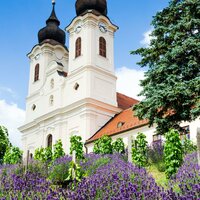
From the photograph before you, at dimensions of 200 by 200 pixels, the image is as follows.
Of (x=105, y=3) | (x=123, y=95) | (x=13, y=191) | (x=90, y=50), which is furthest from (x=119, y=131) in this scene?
(x=13, y=191)

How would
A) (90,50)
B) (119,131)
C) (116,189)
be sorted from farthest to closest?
(90,50) → (119,131) → (116,189)

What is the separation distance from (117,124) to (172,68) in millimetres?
14537

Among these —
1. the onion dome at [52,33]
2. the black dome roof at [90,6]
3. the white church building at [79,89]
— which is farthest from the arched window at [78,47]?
the onion dome at [52,33]

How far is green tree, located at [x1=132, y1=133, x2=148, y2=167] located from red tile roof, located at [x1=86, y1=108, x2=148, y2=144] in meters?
9.32

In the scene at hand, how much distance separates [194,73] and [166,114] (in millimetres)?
2223

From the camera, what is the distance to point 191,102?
46.3 ft

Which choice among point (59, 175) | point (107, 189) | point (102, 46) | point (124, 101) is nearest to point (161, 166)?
point (59, 175)

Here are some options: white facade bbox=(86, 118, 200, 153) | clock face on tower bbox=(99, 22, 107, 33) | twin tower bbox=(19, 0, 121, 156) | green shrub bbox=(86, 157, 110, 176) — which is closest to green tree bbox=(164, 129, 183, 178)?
green shrub bbox=(86, 157, 110, 176)

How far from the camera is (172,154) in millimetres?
12562

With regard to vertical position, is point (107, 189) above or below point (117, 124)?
below

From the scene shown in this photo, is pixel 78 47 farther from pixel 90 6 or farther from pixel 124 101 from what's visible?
pixel 124 101

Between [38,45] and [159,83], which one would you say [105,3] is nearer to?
[38,45]

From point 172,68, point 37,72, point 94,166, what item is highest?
point 37,72

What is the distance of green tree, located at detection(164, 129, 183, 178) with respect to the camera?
40.1ft
